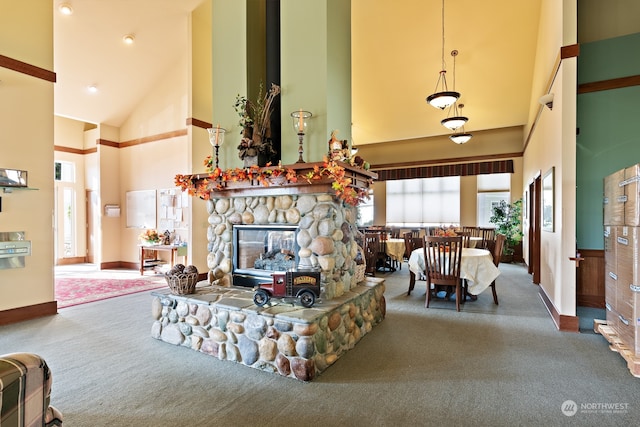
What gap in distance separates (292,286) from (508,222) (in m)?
7.75

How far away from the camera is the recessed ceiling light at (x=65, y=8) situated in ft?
17.6

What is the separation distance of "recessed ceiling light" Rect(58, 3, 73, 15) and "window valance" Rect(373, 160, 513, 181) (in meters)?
8.25

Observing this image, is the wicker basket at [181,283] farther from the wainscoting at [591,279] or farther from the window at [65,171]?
the window at [65,171]

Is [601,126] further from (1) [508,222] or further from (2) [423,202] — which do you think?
(2) [423,202]

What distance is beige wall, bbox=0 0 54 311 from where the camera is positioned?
3939mm

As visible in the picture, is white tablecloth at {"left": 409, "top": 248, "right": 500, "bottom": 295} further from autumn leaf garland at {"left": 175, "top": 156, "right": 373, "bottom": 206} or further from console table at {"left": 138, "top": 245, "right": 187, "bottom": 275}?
console table at {"left": 138, "top": 245, "right": 187, "bottom": 275}

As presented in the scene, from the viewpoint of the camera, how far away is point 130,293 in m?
5.38

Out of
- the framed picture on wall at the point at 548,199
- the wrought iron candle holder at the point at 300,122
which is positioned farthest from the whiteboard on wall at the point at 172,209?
the framed picture on wall at the point at 548,199

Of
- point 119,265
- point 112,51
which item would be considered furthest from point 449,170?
point 119,265

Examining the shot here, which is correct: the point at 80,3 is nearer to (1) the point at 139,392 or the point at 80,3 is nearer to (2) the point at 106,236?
(2) the point at 106,236

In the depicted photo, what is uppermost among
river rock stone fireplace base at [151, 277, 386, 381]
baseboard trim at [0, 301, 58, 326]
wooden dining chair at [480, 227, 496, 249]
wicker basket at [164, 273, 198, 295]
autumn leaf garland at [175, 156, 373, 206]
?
autumn leaf garland at [175, 156, 373, 206]

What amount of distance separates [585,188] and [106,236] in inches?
380

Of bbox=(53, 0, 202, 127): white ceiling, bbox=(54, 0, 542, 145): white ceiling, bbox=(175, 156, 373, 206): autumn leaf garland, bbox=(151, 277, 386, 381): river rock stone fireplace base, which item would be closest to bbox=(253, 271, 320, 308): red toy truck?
bbox=(151, 277, 386, 381): river rock stone fireplace base

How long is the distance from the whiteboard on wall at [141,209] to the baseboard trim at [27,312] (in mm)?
3595
